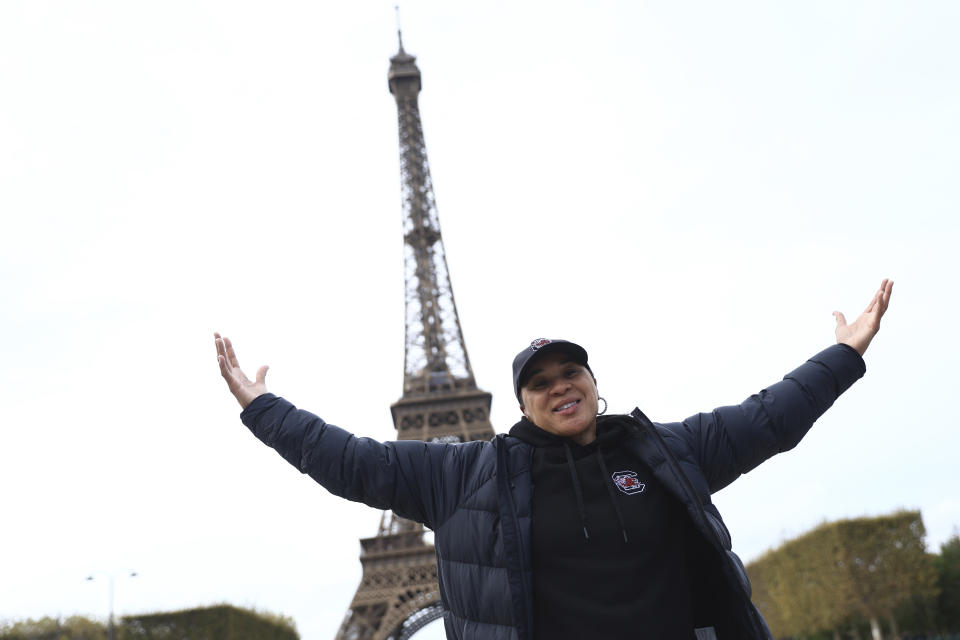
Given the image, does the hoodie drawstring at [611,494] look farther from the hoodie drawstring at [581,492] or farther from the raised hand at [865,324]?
the raised hand at [865,324]

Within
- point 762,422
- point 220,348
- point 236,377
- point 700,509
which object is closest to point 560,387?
point 700,509

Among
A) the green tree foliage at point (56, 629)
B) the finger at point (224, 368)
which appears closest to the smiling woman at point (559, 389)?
the finger at point (224, 368)

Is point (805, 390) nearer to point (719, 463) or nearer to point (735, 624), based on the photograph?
point (719, 463)

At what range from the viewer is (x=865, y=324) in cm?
401

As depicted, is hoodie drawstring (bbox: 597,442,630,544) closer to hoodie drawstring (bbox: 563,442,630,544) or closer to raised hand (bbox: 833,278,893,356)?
hoodie drawstring (bbox: 563,442,630,544)

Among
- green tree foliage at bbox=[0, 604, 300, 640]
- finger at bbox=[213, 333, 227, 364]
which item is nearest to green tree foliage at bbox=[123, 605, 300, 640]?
green tree foliage at bbox=[0, 604, 300, 640]

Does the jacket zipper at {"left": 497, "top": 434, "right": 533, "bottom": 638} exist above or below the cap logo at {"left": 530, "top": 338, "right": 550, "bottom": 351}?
below

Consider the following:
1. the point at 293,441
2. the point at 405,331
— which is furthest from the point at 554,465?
the point at 405,331

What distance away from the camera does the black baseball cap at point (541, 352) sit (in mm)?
3746

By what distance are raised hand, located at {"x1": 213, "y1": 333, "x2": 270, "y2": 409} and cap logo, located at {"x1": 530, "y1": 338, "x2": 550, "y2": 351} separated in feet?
3.65

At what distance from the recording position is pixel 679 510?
11.8 feet

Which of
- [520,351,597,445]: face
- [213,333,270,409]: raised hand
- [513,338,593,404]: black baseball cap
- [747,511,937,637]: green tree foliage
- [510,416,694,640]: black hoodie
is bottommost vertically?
[510,416,694,640]: black hoodie

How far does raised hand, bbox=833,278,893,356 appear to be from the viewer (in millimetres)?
3939

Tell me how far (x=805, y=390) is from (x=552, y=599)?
1316 millimetres
